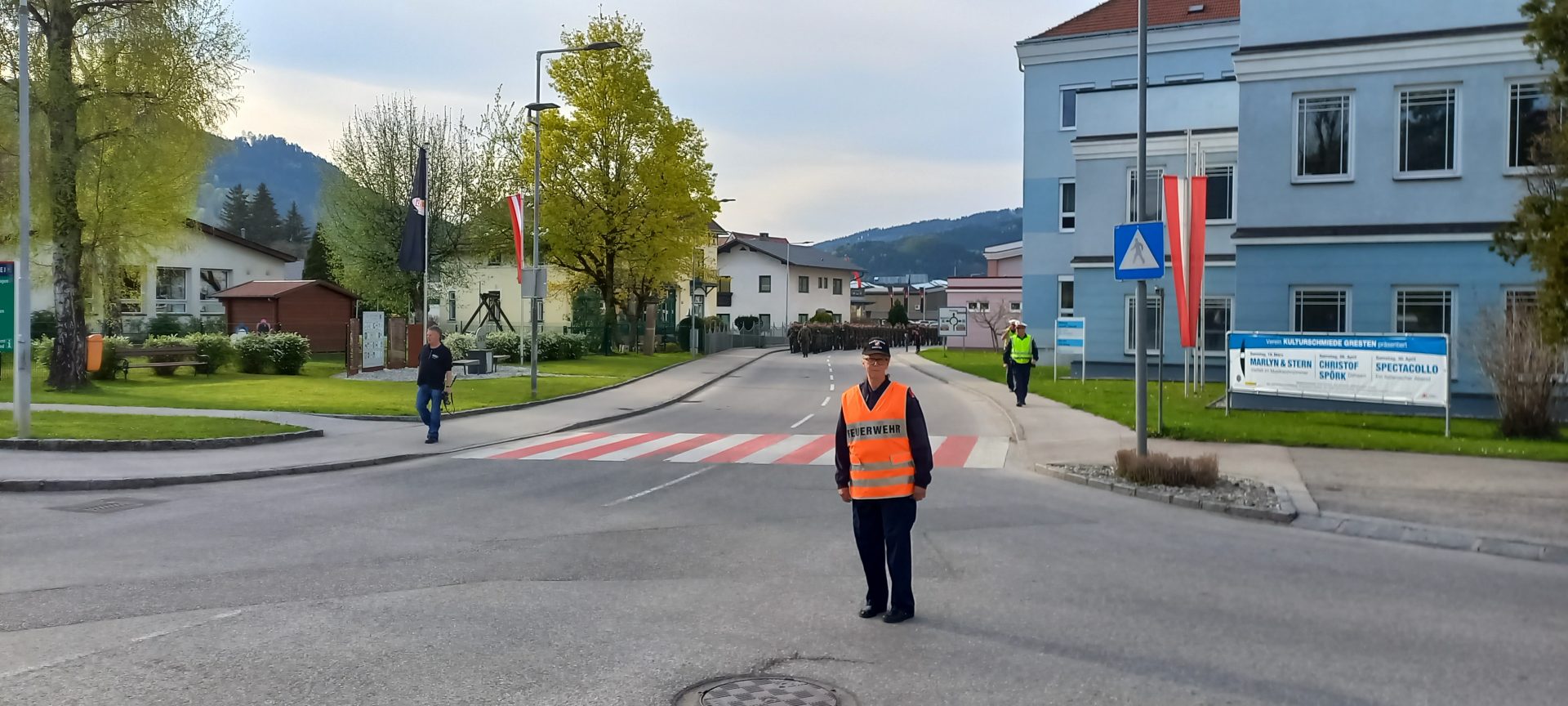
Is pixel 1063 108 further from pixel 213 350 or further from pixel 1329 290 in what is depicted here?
pixel 213 350

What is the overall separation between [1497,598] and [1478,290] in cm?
1409

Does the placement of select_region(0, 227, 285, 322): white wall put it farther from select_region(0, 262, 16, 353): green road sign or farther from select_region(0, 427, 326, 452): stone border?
select_region(0, 427, 326, 452): stone border

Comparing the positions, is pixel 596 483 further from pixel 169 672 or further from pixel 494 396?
pixel 494 396

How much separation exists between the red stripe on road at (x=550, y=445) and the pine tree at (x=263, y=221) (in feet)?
368

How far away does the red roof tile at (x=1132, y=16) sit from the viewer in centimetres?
3794

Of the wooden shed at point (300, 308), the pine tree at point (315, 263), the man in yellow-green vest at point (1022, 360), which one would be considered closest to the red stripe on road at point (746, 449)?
the man in yellow-green vest at point (1022, 360)

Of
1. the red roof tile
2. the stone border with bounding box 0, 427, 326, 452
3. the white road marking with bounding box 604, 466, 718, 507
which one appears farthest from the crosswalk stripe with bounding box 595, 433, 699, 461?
the red roof tile

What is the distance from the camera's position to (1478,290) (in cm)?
1928

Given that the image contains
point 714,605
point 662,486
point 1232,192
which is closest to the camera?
point 714,605

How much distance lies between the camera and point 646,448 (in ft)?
54.1

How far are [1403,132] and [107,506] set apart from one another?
2096 cm

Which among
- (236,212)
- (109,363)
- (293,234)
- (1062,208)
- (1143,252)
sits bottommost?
(109,363)

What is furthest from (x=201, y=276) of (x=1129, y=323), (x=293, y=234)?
(x=293, y=234)

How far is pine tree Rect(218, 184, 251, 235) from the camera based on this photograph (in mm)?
119875
